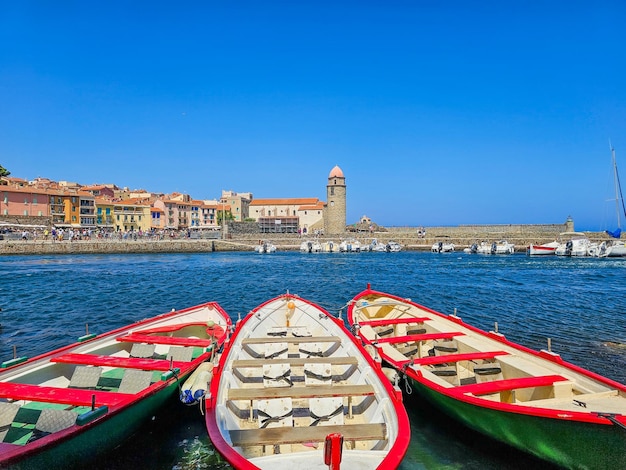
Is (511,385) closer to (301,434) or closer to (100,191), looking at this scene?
(301,434)

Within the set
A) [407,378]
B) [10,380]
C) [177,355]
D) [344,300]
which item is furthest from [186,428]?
[344,300]

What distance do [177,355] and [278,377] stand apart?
358cm

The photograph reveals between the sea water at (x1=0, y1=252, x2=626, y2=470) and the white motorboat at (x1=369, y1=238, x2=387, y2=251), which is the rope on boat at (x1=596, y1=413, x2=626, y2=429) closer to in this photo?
the sea water at (x1=0, y1=252, x2=626, y2=470)

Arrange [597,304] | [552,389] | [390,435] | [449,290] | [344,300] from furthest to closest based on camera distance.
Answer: [449,290] < [344,300] < [597,304] < [552,389] < [390,435]

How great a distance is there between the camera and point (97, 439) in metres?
5.75

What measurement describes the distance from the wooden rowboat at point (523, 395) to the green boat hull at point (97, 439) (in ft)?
16.3

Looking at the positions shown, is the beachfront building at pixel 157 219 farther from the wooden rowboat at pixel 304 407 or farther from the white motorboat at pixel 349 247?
the wooden rowboat at pixel 304 407

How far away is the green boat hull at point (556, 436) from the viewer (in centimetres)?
513

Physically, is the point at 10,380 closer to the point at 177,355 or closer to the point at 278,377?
the point at 177,355

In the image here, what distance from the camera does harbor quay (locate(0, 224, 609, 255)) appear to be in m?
57.9

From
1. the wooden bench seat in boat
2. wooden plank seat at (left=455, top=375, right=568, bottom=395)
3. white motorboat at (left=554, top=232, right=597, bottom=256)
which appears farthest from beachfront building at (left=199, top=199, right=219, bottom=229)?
wooden plank seat at (left=455, top=375, right=568, bottom=395)

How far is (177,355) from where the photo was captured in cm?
970

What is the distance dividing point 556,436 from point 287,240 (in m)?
72.3

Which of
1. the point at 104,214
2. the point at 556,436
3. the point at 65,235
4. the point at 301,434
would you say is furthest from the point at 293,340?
the point at 104,214
